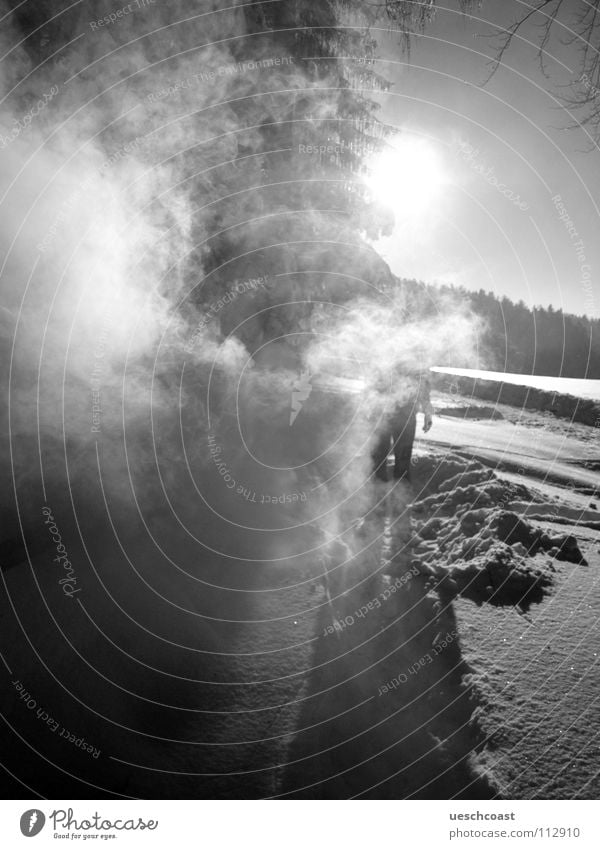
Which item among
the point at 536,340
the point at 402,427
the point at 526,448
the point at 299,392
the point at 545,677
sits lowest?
the point at 545,677

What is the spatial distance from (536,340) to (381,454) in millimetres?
49126

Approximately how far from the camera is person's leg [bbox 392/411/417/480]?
7402 millimetres

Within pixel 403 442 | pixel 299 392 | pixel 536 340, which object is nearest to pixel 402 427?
pixel 403 442

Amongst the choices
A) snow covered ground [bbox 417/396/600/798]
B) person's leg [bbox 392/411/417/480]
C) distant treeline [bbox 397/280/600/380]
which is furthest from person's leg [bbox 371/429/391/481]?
distant treeline [bbox 397/280/600/380]

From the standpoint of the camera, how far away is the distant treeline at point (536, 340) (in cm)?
3619

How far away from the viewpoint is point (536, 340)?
47812 millimetres

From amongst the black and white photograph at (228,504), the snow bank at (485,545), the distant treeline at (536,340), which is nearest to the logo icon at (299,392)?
the black and white photograph at (228,504)

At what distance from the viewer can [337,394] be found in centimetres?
1127
